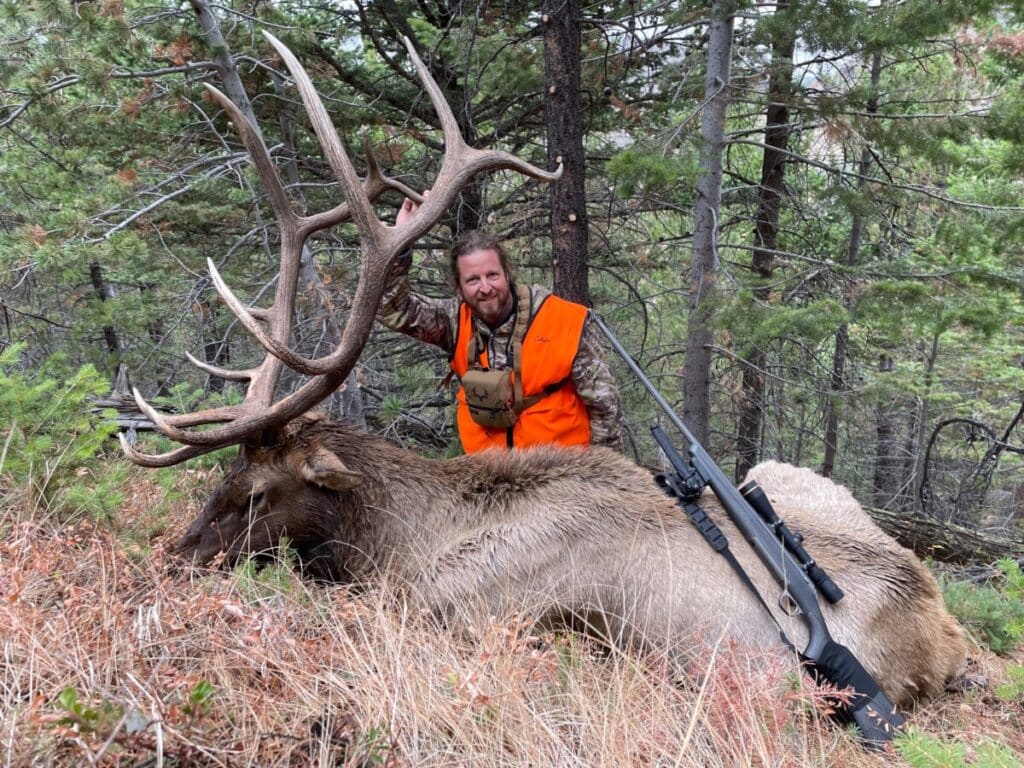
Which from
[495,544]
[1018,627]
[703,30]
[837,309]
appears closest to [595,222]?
[703,30]

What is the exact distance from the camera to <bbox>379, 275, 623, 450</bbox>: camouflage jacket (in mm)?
4801

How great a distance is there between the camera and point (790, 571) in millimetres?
3520

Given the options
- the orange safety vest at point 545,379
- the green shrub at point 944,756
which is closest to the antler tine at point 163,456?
the orange safety vest at point 545,379

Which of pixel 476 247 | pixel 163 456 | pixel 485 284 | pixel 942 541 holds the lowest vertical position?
pixel 942 541

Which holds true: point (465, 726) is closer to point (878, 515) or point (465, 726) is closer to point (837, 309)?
point (837, 309)

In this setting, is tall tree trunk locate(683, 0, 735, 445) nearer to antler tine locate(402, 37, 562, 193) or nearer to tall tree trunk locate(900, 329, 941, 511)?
antler tine locate(402, 37, 562, 193)

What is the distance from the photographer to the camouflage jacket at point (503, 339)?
189 inches

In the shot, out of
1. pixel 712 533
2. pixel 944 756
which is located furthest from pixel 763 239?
pixel 944 756

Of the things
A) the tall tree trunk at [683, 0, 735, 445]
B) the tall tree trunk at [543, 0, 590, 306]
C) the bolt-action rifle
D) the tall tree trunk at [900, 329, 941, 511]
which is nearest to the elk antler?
the tall tree trunk at [543, 0, 590, 306]

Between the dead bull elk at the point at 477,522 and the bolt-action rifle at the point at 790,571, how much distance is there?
10 centimetres

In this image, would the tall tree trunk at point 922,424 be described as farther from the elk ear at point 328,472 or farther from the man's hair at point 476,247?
the elk ear at point 328,472

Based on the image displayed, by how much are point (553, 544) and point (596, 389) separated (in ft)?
4.85

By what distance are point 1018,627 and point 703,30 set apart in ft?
23.8

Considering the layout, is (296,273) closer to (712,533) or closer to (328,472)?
(328,472)
